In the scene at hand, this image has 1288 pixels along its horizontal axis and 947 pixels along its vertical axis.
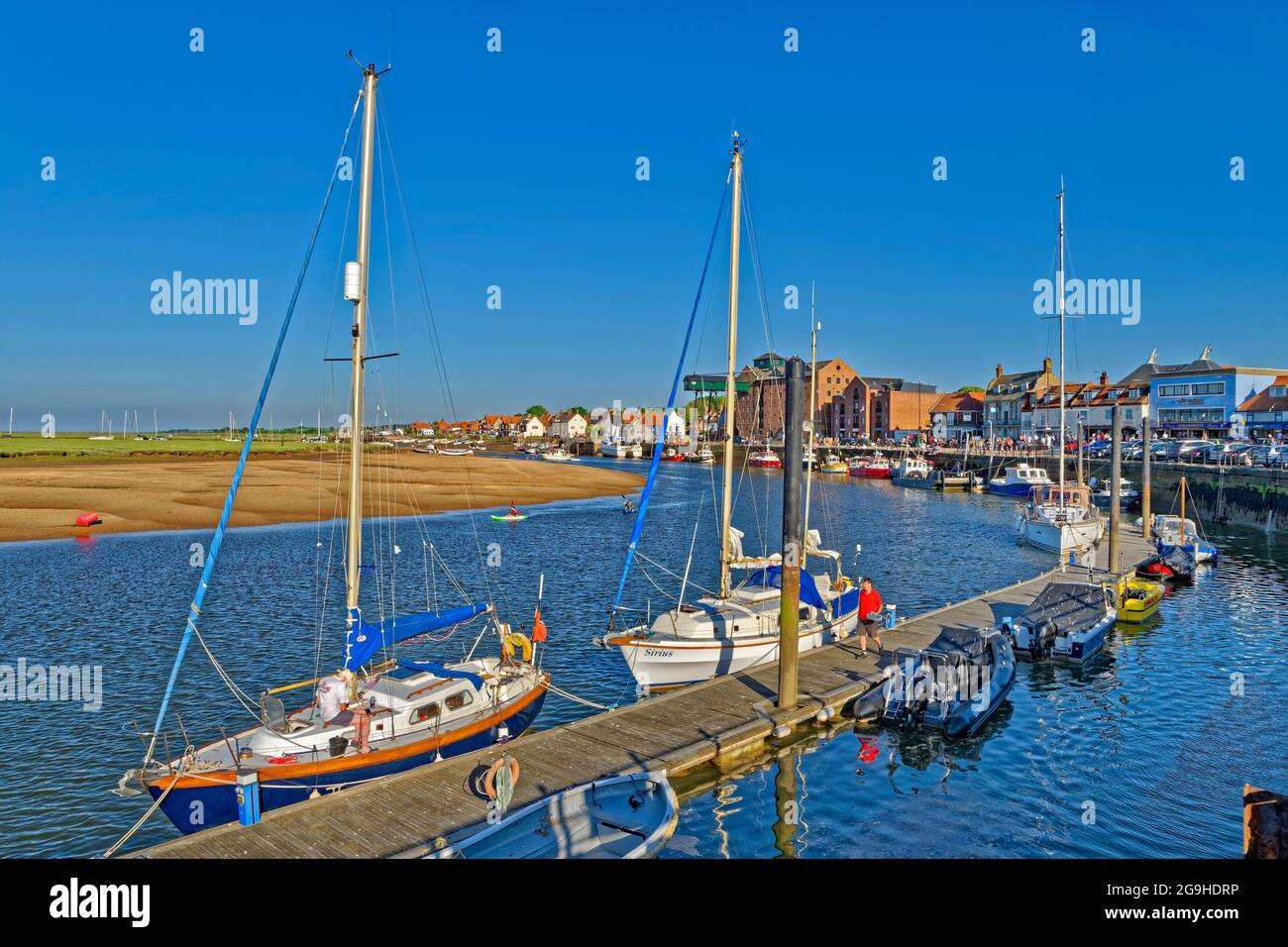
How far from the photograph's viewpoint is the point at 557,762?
17734mm

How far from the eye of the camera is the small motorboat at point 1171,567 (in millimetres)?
41125

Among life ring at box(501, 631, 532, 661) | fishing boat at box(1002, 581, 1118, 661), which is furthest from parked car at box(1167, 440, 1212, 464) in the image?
life ring at box(501, 631, 532, 661)

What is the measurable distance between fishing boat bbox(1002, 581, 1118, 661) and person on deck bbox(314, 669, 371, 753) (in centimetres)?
2320

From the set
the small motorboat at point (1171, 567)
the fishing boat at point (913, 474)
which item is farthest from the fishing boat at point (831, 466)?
the small motorboat at point (1171, 567)

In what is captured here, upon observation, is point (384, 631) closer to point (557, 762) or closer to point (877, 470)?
point (557, 762)

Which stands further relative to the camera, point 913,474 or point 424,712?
point 913,474

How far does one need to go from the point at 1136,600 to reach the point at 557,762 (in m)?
29.4

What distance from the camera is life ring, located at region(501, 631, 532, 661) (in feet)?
70.7

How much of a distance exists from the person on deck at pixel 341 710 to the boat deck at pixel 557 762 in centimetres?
118

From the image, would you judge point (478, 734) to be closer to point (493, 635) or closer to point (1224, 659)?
point (493, 635)

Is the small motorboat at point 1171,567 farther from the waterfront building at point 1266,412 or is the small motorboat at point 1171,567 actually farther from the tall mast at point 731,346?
the waterfront building at point 1266,412

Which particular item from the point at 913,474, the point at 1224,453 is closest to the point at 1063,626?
the point at 1224,453

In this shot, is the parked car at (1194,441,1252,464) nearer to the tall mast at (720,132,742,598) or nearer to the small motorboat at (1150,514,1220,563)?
the small motorboat at (1150,514,1220,563)
